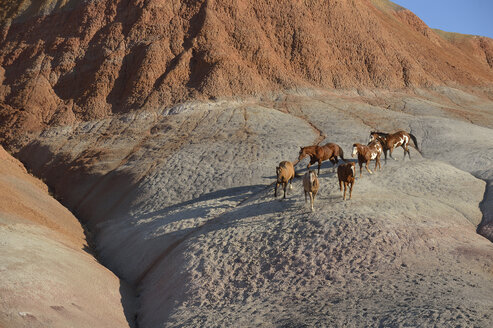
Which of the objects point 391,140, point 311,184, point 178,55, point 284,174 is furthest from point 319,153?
point 178,55

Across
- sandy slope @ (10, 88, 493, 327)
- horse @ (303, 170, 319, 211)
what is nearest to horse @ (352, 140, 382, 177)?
sandy slope @ (10, 88, 493, 327)

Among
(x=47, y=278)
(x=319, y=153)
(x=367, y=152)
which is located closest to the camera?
(x=47, y=278)

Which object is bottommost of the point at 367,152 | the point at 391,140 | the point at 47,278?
the point at 47,278

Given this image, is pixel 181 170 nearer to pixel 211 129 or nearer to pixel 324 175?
pixel 211 129

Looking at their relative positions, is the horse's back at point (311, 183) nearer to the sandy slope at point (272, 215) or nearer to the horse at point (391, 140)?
the sandy slope at point (272, 215)

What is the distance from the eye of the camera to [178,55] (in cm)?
3694

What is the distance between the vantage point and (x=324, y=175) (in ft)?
67.1

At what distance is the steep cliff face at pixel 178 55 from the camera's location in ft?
116

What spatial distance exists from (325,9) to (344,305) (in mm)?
35103

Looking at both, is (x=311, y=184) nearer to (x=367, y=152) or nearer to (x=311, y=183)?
(x=311, y=183)

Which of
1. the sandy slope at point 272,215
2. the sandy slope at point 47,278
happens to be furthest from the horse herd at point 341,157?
the sandy slope at point 47,278

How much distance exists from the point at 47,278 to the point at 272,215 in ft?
25.1

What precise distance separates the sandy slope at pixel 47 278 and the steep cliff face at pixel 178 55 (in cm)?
1700

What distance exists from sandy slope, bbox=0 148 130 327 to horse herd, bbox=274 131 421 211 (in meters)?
7.09
